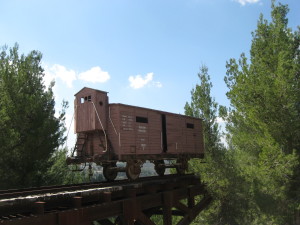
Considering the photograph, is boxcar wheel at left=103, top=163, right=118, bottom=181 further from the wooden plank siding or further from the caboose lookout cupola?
the caboose lookout cupola

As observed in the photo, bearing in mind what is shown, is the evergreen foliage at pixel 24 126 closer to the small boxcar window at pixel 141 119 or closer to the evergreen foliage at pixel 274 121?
the small boxcar window at pixel 141 119

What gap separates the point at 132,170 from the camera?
12.7 metres

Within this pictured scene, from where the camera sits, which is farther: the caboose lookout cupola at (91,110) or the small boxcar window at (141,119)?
the small boxcar window at (141,119)

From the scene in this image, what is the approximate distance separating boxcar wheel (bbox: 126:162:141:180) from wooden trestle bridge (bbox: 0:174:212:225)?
1.07m

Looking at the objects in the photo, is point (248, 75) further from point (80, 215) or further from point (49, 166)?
point (49, 166)

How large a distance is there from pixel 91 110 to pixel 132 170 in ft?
11.1

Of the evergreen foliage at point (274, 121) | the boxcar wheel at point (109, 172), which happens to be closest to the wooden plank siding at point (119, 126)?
the boxcar wheel at point (109, 172)

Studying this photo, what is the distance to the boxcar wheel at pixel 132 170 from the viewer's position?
12.5m

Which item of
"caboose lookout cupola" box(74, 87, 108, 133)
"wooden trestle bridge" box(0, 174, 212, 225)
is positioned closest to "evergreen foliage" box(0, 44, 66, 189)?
"caboose lookout cupola" box(74, 87, 108, 133)

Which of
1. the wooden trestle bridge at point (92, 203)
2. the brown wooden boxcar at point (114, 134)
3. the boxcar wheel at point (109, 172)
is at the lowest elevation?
the wooden trestle bridge at point (92, 203)

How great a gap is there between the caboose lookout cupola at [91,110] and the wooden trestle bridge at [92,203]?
3098 mm

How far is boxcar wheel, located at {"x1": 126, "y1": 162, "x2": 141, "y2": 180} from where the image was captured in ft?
41.0

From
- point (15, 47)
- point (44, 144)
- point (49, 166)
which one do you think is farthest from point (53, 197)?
point (15, 47)

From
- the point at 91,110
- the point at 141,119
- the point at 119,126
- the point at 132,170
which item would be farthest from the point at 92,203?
the point at 141,119
